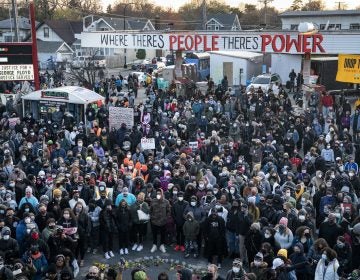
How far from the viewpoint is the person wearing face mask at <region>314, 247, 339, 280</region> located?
30.6 ft

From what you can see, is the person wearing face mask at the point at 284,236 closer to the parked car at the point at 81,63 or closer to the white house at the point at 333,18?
the white house at the point at 333,18

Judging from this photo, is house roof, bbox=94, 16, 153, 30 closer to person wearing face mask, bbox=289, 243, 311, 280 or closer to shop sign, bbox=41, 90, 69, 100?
shop sign, bbox=41, 90, 69, 100

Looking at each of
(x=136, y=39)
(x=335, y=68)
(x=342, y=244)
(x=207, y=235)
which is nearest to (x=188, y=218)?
(x=207, y=235)

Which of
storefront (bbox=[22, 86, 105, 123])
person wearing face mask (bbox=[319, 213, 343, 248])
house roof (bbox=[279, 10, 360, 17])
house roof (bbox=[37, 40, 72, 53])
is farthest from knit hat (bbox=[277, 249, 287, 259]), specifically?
house roof (bbox=[37, 40, 72, 53])

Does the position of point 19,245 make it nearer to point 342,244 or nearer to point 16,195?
point 16,195

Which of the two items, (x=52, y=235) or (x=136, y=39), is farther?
(x=136, y=39)

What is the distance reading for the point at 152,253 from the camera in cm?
1266

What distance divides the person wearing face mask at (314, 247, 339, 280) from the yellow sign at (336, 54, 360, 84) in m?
16.0

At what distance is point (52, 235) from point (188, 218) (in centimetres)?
290

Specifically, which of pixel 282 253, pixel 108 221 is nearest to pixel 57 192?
pixel 108 221

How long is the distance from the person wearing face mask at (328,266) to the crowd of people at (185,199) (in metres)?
0.02

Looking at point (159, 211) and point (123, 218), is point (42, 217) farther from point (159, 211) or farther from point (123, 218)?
point (159, 211)

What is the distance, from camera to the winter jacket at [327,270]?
9.34m

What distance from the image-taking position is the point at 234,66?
124 feet
